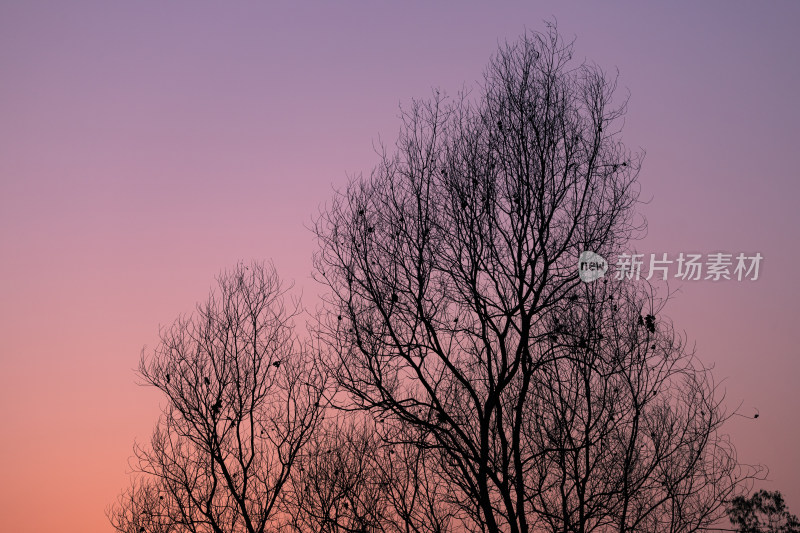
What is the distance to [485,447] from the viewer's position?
895cm

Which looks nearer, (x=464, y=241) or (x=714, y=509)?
(x=464, y=241)

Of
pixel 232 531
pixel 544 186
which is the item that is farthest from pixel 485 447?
pixel 232 531

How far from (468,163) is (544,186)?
1.01m

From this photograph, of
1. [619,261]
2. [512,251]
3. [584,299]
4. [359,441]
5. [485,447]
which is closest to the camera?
[485,447]

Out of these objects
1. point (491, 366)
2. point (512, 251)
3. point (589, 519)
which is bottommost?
point (589, 519)

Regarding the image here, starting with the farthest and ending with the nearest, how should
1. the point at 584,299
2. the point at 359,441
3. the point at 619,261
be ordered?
the point at 359,441
the point at 584,299
the point at 619,261

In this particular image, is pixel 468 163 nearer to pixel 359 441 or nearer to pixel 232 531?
pixel 359 441

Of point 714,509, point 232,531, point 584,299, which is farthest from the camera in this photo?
point 232,531

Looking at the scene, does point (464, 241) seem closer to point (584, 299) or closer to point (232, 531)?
point (584, 299)

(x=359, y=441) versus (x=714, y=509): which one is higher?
(x=359, y=441)

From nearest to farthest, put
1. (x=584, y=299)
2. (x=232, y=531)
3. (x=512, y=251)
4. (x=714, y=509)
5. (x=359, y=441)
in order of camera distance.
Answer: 1. (x=512, y=251)
2. (x=584, y=299)
3. (x=714, y=509)
4. (x=232, y=531)
5. (x=359, y=441)

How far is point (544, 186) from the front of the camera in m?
9.55

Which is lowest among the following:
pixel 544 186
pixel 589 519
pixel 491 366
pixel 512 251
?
pixel 589 519

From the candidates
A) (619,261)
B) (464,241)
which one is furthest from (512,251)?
(619,261)
